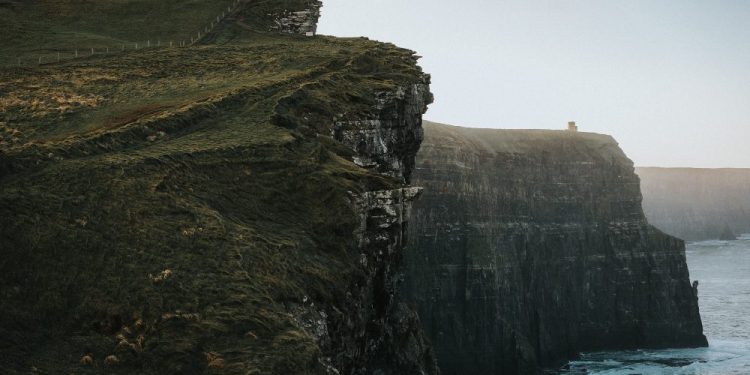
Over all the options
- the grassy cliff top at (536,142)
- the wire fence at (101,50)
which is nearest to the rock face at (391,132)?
the wire fence at (101,50)

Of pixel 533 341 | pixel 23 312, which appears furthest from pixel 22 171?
pixel 533 341

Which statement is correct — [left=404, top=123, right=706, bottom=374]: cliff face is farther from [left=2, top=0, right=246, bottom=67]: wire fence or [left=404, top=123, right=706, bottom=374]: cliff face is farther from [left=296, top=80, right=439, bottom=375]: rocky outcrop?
[left=296, top=80, right=439, bottom=375]: rocky outcrop

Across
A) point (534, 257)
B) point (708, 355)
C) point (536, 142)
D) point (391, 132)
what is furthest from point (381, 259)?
point (536, 142)

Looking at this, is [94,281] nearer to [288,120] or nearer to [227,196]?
[227,196]

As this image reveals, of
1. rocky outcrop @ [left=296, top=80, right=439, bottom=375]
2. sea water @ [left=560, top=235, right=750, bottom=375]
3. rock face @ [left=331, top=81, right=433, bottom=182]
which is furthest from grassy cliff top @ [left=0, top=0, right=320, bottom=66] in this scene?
sea water @ [left=560, top=235, right=750, bottom=375]

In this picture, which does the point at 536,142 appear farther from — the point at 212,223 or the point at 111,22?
the point at 212,223

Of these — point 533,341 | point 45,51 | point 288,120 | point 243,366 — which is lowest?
point 533,341

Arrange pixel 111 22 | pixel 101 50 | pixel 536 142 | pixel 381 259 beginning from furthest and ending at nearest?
pixel 536 142 → pixel 111 22 → pixel 101 50 → pixel 381 259
